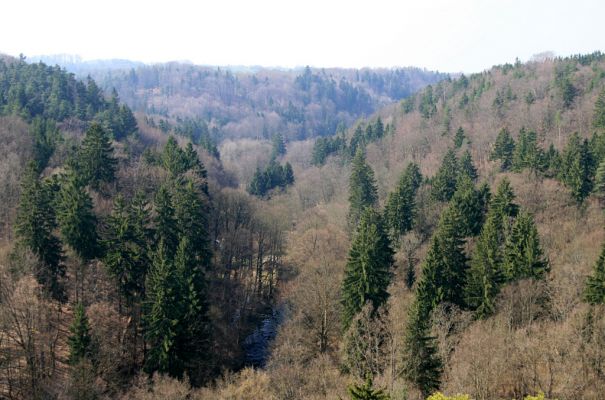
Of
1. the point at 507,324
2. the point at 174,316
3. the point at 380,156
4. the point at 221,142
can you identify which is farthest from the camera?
the point at 221,142

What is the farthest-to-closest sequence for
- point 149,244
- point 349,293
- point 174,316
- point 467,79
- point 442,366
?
point 467,79 → point 149,244 → point 349,293 → point 174,316 → point 442,366

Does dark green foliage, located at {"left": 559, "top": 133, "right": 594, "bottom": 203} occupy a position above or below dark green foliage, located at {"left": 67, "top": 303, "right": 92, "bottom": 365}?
above

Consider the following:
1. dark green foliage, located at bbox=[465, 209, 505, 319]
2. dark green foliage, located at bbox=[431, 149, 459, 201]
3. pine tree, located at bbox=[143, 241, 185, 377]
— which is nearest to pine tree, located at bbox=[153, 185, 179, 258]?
pine tree, located at bbox=[143, 241, 185, 377]

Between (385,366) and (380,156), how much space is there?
7709 cm

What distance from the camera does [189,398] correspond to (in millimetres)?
29594

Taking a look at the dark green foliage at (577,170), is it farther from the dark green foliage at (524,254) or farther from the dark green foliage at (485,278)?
the dark green foliage at (485,278)

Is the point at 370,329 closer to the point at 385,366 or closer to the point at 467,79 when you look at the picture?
the point at 385,366

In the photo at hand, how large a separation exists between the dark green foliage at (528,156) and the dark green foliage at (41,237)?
2028 inches

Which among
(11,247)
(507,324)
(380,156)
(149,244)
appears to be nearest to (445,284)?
(507,324)

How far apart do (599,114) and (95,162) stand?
69.9 meters

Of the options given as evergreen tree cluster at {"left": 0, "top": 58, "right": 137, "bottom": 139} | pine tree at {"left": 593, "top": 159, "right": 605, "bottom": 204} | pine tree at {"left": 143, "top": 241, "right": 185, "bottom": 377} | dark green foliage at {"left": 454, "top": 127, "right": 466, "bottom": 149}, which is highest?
evergreen tree cluster at {"left": 0, "top": 58, "right": 137, "bottom": 139}

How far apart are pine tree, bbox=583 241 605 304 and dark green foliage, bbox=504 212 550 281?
408 cm

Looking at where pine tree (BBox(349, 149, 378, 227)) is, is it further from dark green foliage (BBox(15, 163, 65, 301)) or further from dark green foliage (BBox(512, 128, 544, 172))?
dark green foliage (BBox(15, 163, 65, 301))

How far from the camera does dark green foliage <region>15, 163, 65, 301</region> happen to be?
37.3 m
